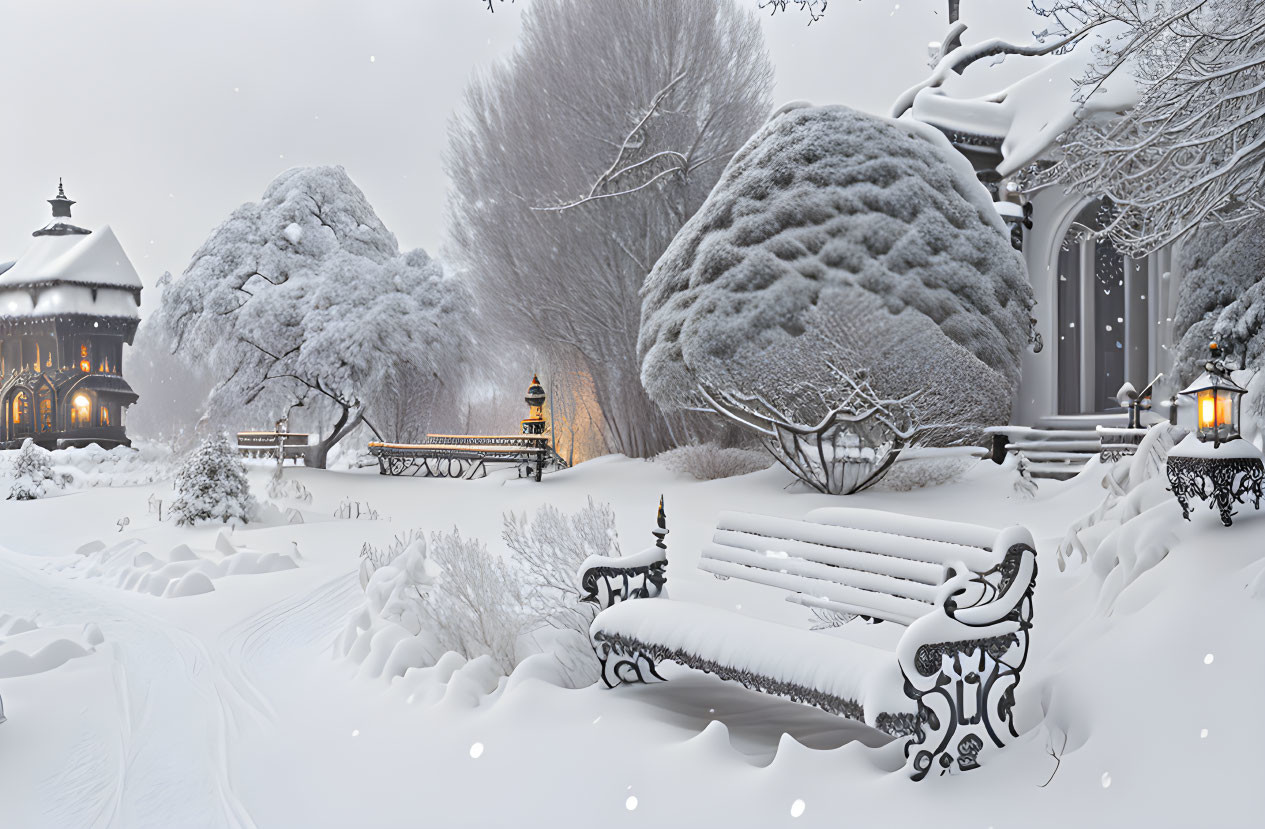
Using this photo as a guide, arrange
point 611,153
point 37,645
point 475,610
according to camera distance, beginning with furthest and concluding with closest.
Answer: point 611,153 → point 37,645 → point 475,610

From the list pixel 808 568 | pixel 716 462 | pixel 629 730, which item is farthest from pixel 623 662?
pixel 716 462

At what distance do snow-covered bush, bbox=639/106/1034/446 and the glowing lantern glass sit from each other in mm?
5534

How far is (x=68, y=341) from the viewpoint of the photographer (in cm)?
2388

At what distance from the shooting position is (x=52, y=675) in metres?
5.46

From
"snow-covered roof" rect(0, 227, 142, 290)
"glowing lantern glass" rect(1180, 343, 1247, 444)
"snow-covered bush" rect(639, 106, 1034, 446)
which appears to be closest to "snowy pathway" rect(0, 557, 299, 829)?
"glowing lantern glass" rect(1180, 343, 1247, 444)

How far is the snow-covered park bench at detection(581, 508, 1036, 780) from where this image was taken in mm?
3086

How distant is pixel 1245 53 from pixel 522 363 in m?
15.9

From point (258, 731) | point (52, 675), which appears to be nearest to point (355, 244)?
point (52, 675)

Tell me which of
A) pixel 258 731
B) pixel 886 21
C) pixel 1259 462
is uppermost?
pixel 886 21

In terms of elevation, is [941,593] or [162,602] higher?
[941,593]

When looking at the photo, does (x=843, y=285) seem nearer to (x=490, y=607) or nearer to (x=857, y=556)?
(x=490, y=607)

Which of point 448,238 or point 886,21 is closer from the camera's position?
point 886,21

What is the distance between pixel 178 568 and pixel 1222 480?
311 inches

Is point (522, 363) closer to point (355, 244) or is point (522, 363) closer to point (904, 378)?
point (355, 244)
